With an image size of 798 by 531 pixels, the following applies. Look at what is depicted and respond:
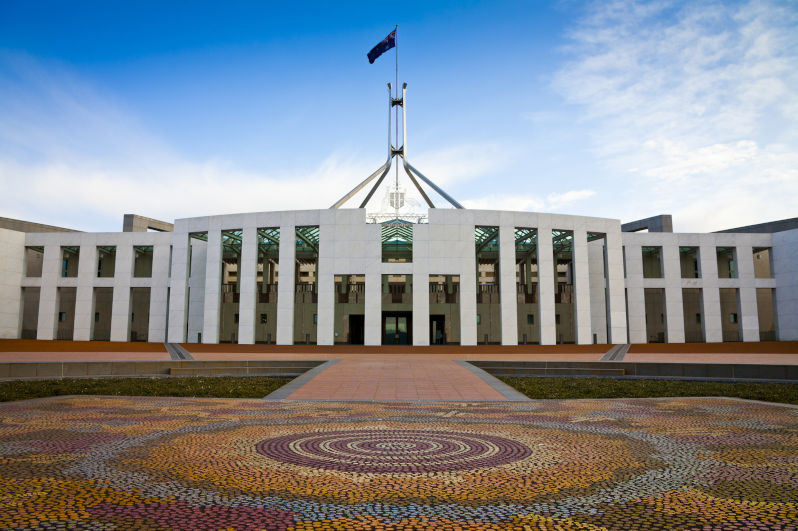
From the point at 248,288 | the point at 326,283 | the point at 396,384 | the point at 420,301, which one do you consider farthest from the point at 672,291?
the point at 396,384

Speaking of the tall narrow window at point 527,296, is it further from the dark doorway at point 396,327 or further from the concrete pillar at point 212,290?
the concrete pillar at point 212,290

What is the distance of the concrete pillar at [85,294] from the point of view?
42.6m

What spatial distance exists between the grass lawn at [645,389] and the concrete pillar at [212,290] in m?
26.0

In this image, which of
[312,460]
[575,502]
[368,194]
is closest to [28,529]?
[312,460]

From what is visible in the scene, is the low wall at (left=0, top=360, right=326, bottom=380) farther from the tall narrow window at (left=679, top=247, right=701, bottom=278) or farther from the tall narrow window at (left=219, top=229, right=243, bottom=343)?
the tall narrow window at (left=679, top=247, right=701, bottom=278)

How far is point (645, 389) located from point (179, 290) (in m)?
34.0

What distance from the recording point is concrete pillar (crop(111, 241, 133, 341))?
140ft

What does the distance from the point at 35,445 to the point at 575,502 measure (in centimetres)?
655

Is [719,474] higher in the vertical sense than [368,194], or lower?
lower

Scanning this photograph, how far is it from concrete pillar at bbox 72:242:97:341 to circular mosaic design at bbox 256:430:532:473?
140 ft

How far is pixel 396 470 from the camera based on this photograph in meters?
5.57

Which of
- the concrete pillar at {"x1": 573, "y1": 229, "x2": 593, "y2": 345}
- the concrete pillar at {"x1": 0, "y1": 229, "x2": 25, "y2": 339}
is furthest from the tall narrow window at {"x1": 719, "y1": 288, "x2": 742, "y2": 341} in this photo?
the concrete pillar at {"x1": 0, "y1": 229, "x2": 25, "y2": 339}

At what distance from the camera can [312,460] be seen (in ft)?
19.6

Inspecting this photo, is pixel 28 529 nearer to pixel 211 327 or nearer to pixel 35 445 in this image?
pixel 35 445
